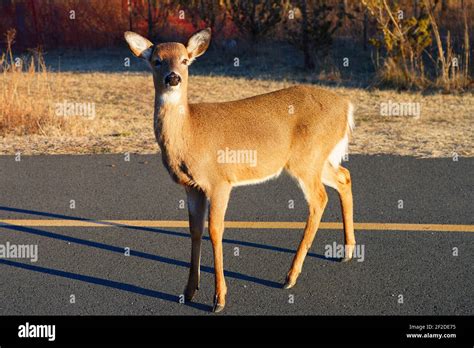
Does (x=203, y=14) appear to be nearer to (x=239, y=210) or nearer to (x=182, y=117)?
(x=239, y=210)

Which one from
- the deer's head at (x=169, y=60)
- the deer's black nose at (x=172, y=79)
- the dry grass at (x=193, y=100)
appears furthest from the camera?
the dry grass at (x=193, y=100)

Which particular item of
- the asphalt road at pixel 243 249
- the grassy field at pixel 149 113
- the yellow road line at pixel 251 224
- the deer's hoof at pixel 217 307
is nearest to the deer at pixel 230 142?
the deer's hoof at pixel 217 307

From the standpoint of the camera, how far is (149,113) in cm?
1280

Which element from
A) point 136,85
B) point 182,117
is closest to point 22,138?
point 136,85

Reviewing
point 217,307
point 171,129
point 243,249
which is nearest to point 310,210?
point 243,249

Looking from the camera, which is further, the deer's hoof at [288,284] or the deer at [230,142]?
the deer's hoof at [288,284]

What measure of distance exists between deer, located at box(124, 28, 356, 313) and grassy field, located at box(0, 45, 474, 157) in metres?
3.61

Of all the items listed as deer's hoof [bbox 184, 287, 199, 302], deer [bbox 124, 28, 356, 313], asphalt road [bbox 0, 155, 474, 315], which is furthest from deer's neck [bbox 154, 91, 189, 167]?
asphalt road [bbox 0, 155, 474, 315]

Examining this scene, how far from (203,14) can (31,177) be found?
11.3 metres

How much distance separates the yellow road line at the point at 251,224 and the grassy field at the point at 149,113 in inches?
105

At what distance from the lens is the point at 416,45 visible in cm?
1480

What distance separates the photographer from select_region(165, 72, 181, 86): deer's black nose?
16.7ft

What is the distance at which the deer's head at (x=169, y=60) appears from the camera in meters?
5.23

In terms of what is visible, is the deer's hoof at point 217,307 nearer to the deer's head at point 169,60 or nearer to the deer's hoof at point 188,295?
the deer's hoof at point 188,295
